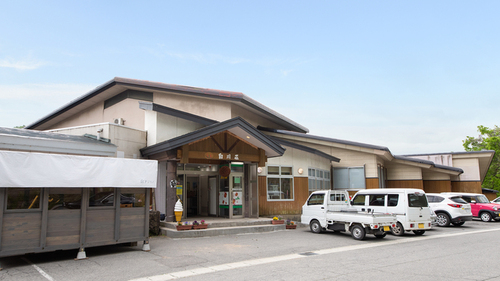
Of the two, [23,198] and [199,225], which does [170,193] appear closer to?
[199,225]

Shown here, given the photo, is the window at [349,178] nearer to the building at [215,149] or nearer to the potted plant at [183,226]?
the building at [215,149]

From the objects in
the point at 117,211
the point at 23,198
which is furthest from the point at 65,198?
the point at 117,211

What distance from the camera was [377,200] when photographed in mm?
13531

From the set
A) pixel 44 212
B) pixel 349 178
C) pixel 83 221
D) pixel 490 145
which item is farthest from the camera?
pixel 490 145

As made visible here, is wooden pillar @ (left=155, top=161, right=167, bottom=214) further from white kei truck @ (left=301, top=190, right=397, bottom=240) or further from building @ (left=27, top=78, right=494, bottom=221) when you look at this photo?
white kei truck @ (left=301, top=190, right=397, bottom=240)

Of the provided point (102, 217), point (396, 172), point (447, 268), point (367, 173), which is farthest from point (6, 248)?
point (396, 172)

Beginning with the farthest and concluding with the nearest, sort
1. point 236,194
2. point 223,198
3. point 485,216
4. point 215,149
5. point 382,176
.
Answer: point 382,176 → point 485,216 → point 223,198 → point 236,194 → point 215,149

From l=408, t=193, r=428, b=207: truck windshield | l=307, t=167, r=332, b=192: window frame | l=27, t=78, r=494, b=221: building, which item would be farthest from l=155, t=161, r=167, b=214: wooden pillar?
l=408, t=193, r=428, b=207: truck windshield

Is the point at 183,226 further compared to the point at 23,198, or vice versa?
the point at 183,226

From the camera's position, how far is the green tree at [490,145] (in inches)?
1511

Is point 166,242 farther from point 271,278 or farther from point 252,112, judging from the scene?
point 252,112

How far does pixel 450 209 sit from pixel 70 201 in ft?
A: 51.4

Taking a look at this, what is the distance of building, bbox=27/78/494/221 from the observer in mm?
13539

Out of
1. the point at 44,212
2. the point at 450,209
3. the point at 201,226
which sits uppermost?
the point at 44,212
